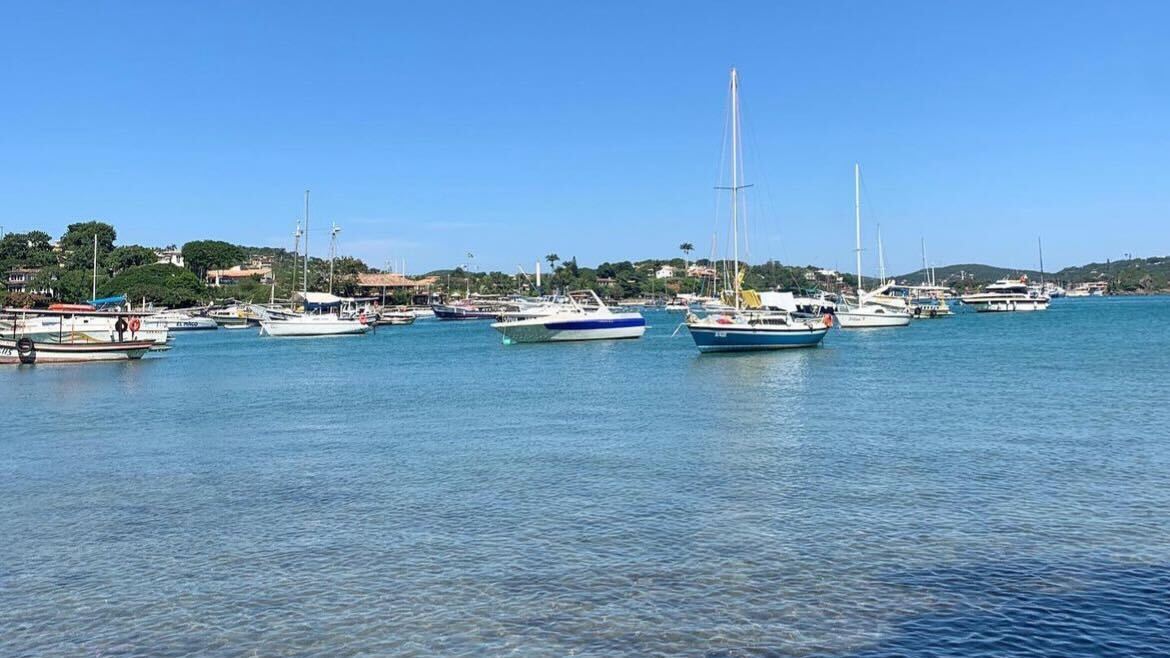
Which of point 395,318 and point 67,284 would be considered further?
point 395,318

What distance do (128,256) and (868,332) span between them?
14299cm

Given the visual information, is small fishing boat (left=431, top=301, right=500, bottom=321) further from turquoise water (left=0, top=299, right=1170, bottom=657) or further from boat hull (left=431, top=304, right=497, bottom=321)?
turquoise water (left=0, top=299, right=1170, bottom=657)

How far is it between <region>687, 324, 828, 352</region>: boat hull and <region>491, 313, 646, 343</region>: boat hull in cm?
2338

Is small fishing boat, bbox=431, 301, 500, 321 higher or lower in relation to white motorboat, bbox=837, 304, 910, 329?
higher

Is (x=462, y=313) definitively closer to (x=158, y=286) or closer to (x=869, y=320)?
(x=158, y=286)

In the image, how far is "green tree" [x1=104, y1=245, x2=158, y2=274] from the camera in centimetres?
18225

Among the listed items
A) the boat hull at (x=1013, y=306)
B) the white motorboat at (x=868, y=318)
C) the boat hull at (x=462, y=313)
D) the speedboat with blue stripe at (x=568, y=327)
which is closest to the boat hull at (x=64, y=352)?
the speedboat with blue stripe at (x=568, y=327)

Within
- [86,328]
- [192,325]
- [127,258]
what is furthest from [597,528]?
[127,258]

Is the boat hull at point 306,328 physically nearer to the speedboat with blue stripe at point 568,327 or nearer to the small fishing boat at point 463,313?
the speedboat with blue stripe at point 568,327

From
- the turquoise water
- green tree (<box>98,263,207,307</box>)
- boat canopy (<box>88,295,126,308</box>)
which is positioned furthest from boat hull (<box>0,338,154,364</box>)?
green tree (<box>98,263,207,307</box>)

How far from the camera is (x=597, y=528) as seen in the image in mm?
15805

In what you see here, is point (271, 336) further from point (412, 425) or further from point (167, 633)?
point (167, 633)

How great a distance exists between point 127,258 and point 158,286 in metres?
30.5

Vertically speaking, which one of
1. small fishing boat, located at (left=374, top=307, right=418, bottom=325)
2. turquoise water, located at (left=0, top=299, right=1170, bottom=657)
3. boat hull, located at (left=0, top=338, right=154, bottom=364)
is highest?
small fishing boat, located at (left=374, top=307, right=418, bottom=325)
